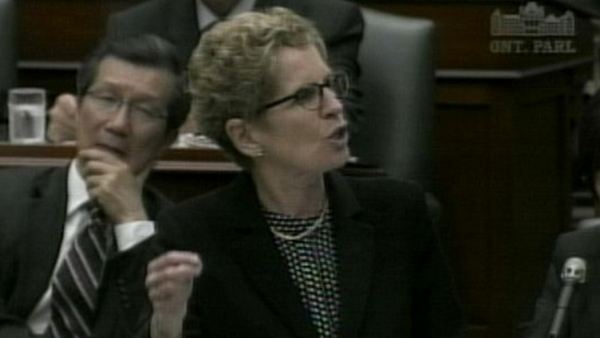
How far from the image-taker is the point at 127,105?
12.4ft

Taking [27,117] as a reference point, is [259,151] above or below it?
above

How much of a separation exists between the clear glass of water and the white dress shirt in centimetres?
104

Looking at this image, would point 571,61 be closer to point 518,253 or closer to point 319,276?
point 518,253

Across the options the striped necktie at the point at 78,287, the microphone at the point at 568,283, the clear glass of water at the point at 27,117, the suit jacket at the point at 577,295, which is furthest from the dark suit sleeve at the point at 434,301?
the clear glass of water at the point at 27,117

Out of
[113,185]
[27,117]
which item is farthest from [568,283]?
[27,117]

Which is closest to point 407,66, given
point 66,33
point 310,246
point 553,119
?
point 553,119

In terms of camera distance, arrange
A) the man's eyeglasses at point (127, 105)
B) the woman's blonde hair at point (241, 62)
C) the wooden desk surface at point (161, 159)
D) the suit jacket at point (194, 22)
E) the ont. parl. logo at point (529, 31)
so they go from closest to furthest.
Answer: the woman's blonde hair at point (241, 62) < the man's eyeglasses at point (127, 105) < the wooden desk surface at point (161, 159) < the suit jacket at point (194, 22) < the ont. parl. logo at point (529, 31)

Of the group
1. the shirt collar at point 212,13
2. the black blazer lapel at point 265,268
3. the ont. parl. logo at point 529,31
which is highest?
the shirt collar at point 212,13

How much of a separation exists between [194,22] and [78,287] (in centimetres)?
184

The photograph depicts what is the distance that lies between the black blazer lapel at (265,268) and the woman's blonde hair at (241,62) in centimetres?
15

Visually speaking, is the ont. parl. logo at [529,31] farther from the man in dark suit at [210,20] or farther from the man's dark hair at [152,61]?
the man's dark hair at [152,61]

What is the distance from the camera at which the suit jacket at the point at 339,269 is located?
10.8 ft

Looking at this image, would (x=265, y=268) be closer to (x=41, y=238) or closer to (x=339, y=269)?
(x=339, y=269)

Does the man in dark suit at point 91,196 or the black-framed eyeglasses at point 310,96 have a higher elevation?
the black-framed eyeglasses at point 310,96
